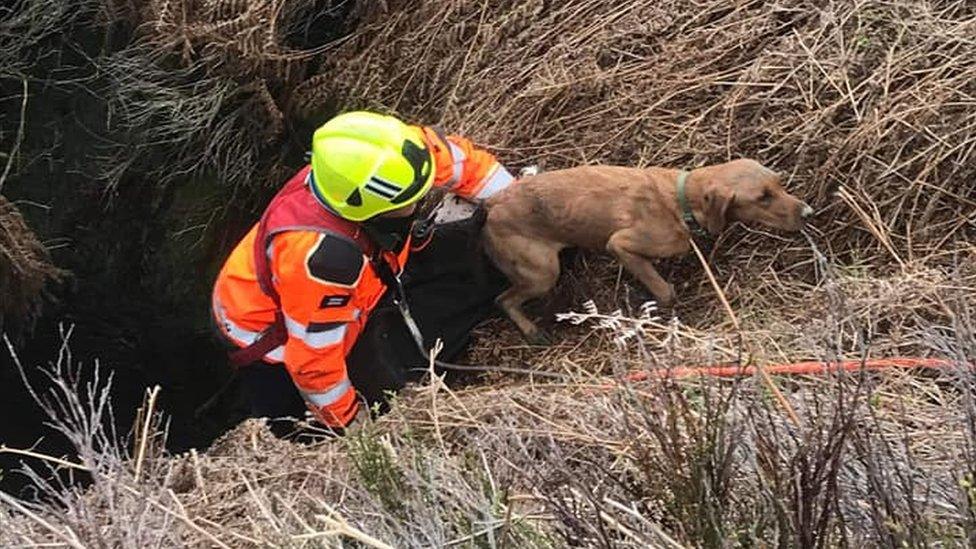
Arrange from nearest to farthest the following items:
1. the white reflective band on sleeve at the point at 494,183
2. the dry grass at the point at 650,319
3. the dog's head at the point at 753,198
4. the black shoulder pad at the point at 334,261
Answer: the dry grass at the point at 650,319
the black shoulder pad at the point at 334,261
the dog's head at the point at 753,198
the white reflective band on sleeve at the point at 494,183

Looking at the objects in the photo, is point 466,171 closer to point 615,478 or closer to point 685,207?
point 685,207

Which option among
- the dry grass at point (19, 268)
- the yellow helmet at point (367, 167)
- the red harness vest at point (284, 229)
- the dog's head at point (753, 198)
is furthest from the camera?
the dry grass at point (19, 268)

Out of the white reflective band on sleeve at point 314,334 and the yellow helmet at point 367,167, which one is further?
the white reflective band on sleeve at point 314,334

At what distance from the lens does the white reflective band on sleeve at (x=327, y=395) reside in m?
5.84

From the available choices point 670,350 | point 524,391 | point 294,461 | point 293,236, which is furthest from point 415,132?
point 670,350

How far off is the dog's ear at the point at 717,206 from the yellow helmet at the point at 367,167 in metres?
1.40

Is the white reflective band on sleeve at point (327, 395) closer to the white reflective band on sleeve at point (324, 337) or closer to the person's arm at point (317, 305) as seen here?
the person's arm at point (317, 305)

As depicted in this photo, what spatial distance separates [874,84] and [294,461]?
3.52 metres

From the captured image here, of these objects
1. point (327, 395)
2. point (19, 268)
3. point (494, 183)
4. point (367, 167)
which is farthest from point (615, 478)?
point (19, 268)

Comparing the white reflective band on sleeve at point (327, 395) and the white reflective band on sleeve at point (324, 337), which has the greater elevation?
the white reflective band on sleeve at point (324, 337)

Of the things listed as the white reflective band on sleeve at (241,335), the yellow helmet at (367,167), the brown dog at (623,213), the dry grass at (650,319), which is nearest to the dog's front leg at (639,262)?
the brown dog at (623,213)

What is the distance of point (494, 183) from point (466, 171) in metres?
0.19

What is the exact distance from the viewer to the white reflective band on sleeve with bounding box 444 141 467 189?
20.7 ft

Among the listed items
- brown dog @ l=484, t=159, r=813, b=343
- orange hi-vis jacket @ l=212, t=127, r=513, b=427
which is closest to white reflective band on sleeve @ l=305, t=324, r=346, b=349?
Answer: orange hi-vis jacket @ l=212, t=127, r=513, b=427
